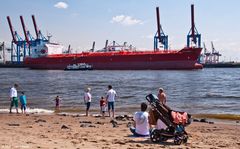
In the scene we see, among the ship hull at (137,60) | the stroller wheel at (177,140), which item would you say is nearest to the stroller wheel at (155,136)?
the stroller wheel at (177,140)

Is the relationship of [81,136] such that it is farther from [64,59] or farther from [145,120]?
[64,59]

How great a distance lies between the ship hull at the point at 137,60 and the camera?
234 feet

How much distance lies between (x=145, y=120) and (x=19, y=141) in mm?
2590

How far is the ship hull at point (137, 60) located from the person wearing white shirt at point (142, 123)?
62164 millimetres

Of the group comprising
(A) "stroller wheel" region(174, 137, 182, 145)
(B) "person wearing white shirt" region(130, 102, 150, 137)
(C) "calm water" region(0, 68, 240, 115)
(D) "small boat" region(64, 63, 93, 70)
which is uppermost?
(D) "small boat" region(64, 63, 93, 70)

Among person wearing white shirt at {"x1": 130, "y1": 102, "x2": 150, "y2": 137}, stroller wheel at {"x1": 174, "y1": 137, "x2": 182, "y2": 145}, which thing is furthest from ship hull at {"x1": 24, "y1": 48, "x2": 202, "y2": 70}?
stroller wheel at {"x1": 174, "y1": 137, "x2": 182, "y2": 145}

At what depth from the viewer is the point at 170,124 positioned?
26.3ft

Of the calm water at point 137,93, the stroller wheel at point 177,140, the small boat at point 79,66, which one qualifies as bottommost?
the calm water at point 137,93

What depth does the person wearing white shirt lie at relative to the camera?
8391 mm

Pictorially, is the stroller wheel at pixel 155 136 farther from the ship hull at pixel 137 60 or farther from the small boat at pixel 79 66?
the small boat at pixel 79 66

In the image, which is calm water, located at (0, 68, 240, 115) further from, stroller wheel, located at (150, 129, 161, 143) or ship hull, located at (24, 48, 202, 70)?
ship hull, located at (24, 48, 202, 70)

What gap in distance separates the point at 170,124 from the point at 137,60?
65868 mm

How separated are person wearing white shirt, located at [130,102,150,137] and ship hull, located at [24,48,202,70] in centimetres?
6216

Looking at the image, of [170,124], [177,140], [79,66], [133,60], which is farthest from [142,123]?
[79,66]
